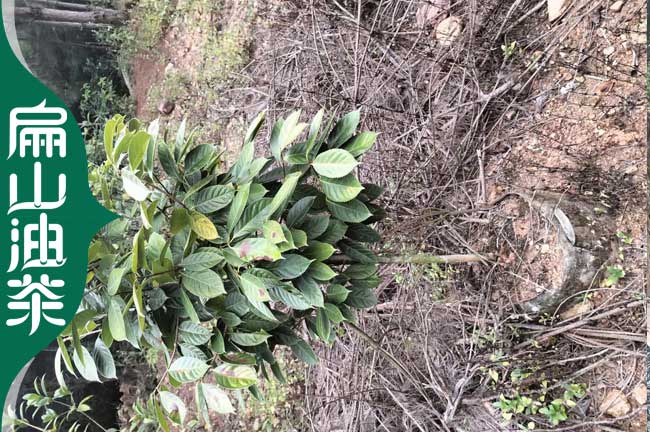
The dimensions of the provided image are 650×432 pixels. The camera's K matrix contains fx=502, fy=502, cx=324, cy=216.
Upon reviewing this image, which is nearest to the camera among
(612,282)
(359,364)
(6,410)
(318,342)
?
(6,410)

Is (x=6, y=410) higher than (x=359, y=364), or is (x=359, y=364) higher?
(x=6, y=410)

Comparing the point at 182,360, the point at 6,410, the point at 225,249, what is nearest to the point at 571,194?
the point at 225,249

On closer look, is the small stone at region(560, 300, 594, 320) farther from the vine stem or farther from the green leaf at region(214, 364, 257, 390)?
the green leaf at region(214, 364, 257, 390)

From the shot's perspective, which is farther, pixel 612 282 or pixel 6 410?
pixel 612 282

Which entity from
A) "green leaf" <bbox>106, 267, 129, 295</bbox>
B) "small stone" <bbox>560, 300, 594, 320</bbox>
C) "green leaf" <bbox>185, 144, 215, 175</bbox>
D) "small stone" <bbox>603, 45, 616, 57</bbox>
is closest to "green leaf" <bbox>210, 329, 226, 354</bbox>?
"green leaf" <bbox>106, 267, 129, 295</bbox>

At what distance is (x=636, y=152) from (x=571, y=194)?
0.21 m

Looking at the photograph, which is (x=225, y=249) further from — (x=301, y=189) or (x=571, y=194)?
(x=571, y=194)

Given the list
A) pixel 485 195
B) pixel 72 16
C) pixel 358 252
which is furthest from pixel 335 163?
pixel 72 16

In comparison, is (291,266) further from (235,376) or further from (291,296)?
(235,376)

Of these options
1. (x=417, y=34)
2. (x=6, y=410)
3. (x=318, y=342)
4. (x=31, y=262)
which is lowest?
(x=318, y=342)

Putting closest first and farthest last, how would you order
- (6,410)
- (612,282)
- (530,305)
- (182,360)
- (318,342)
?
(182,360) → (6,410) → (612,282) → (530,305) → (318,342)

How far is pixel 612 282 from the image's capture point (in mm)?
1428

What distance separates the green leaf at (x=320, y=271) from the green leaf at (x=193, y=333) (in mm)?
240

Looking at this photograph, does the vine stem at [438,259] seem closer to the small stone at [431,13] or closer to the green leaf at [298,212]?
the green leaf at [298,212]
